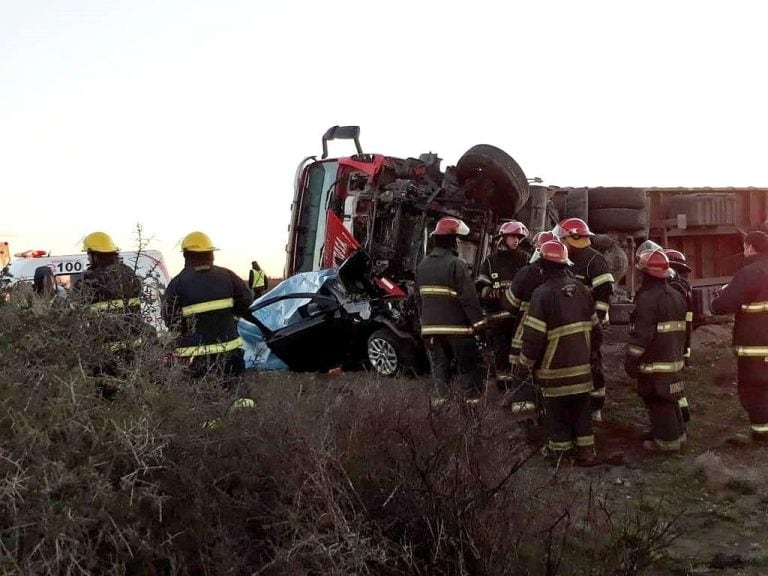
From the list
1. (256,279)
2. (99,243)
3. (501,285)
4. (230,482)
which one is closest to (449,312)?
(501,285)

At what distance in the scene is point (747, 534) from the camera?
380 centimetres

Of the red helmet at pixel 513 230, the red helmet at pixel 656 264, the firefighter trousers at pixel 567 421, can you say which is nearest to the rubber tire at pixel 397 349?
the red helmet at pixel 513 230

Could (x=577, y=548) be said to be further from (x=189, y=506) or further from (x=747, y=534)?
(x=189, y=506)

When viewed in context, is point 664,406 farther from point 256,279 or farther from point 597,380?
point 256,279

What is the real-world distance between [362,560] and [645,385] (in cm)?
335

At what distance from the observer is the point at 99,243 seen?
4.93 m

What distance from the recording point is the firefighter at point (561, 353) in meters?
4.94

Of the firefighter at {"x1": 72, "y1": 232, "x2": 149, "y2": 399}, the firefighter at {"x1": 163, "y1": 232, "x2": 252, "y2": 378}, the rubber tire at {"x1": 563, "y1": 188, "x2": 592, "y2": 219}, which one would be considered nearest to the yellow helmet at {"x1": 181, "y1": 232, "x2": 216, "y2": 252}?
the firefighter at {"x1": 163, "y1": 232, "x2": 252, "y2": 378}

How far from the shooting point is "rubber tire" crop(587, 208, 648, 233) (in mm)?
8945

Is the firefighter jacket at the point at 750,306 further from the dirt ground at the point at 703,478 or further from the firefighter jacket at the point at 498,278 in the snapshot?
the firefighter jacket at the point at 498,278

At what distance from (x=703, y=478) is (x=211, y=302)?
3.20m

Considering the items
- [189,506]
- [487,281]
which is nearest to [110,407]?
[189,506]

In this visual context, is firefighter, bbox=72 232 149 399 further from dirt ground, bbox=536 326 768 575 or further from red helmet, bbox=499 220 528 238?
red helmet, bbox=499 220 528 238

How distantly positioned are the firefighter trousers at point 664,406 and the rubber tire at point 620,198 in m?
4.17
